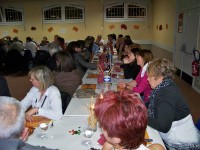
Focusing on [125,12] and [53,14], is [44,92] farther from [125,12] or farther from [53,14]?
[53,14]

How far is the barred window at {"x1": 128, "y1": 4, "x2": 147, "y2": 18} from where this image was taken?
958 centimetres

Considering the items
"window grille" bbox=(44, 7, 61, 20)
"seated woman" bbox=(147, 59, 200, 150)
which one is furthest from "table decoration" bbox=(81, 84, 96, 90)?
"window grille" bbox=(44, 7, 61, 20)

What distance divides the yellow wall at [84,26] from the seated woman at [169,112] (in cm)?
800

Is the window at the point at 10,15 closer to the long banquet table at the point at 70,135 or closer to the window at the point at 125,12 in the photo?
the window at the point at 125,12

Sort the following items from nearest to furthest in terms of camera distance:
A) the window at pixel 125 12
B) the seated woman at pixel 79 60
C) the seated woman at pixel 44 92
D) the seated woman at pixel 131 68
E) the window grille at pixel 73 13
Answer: the seated woman at pixel 44 92
the seated woman at pixel 131 68
the seated woman at pixel 79 60
the window at pixel 125 12
the window grille at pixel 73 13

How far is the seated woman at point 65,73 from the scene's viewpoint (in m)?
3.02

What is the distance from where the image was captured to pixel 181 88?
555 cm

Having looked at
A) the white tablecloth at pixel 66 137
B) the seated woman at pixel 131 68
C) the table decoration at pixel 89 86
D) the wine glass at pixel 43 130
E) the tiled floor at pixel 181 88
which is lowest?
the tiled floor at pixel 181 88

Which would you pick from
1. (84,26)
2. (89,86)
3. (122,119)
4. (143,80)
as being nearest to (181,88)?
(143,80)

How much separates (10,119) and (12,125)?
3 cm

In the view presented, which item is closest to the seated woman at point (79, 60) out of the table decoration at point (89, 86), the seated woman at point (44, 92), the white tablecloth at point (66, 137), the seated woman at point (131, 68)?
the seated woman at point (131, 68)

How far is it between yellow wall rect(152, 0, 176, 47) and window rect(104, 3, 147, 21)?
0.55m

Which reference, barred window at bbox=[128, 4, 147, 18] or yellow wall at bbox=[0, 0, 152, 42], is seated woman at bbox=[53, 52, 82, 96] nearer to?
yellow wall at bbox=[0, 0, 152, 42]

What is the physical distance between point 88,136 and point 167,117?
62 centimetres
